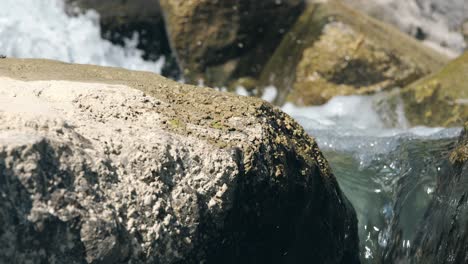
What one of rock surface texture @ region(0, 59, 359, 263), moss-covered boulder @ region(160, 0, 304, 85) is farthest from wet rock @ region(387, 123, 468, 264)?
moss-covered boulder @ region(160, 0, 304, 85)

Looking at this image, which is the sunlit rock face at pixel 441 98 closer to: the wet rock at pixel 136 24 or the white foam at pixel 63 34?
the wet rock at pixel 136 24

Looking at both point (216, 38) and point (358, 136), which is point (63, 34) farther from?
point (358, 136)

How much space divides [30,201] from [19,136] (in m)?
0.21

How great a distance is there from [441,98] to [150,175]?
446 cm

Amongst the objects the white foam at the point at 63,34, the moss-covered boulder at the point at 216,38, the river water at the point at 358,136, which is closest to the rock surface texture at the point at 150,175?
the river water at the point at 358,136

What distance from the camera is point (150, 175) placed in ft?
8.87

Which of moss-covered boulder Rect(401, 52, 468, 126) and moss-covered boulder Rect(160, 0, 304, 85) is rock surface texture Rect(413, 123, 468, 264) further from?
moss-covered boulder Rect(160, 0, 304, 85)

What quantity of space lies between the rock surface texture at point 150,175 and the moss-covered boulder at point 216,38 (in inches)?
163

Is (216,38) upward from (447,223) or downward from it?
downward

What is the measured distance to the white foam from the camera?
7402 mm

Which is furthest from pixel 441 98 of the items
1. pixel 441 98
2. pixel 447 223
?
pixel 447 223

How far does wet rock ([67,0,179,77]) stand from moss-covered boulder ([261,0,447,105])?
104 centimetres

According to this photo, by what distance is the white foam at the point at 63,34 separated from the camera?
7.40 meters

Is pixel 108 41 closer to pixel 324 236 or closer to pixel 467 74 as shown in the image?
pixel 467 74
